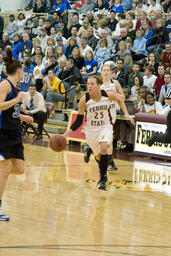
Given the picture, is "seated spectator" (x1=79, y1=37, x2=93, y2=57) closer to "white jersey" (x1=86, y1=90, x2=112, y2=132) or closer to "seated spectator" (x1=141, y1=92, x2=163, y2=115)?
"seated spectator" (x1=141, y1=92, x2=163, y2=115)

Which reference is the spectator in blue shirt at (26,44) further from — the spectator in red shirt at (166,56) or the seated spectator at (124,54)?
the spectator in red shirt at (166,56)

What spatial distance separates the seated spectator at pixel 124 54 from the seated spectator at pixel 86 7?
4062mm

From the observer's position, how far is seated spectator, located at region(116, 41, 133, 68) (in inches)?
573

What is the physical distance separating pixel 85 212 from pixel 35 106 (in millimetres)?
7641

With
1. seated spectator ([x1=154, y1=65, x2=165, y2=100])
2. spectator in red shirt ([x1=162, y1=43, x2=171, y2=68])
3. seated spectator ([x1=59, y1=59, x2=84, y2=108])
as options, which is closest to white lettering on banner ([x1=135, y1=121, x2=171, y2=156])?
seated spectator ([x1=154, y1=65, x2=165, y2=100])

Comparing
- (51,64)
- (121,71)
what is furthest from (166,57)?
(51,64)

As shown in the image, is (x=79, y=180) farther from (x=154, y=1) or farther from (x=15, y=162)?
(x=154, y=1)

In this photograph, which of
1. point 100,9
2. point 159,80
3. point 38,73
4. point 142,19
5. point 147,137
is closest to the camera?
point 147,137

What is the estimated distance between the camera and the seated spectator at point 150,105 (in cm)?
1216

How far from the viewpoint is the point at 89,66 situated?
15.3 meters

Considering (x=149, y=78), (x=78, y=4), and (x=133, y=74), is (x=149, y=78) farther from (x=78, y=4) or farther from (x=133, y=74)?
(x=78, y=4)

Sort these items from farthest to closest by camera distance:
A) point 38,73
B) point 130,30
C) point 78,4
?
1. point 78,4
2. point 38,73
3. point 130,30

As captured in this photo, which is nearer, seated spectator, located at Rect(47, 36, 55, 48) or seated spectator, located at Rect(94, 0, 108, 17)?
seated spectator, located at Rect(47, 36, 55, 48)

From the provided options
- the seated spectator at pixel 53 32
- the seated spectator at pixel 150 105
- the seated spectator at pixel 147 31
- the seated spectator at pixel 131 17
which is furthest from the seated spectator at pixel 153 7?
the seated spectator at pixel 150 105
